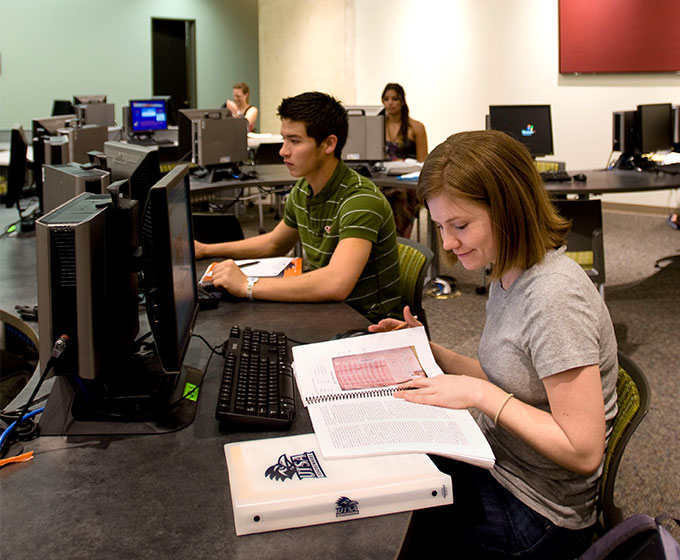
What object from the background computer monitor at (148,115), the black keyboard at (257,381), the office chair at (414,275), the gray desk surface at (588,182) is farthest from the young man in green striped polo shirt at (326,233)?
the background computer monitor at (148,115)

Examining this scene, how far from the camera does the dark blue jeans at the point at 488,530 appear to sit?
1.29m

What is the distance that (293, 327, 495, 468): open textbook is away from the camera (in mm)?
1142

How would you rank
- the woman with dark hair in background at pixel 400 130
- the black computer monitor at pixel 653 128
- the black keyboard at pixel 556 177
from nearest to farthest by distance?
the black keyboard at pixel 556 177 < the black computer monitor at pixel 653 128 < the woman with dark hair in background at pixel 400 130

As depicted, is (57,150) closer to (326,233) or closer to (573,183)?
(326,233)

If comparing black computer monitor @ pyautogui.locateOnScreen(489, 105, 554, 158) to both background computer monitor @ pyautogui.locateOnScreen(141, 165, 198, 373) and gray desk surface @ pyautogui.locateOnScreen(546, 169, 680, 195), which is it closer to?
gray desk surface @ pyautogui.locateOnScreen(546, 169, 680, 195)

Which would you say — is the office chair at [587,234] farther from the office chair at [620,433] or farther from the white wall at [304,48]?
the white wall at [304,48]

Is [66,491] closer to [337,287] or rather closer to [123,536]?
[123,536]

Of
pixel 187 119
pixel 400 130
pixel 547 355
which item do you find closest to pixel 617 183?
pixel 400 130

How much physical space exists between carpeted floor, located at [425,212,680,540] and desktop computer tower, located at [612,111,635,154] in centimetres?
87

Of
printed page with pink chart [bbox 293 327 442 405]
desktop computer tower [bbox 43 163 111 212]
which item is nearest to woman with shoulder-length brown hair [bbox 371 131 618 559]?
printed page with pink chart [bbox 293 327 442 405]

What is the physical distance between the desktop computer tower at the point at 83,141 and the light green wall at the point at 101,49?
698 centimetres

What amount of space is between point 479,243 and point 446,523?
0.53m

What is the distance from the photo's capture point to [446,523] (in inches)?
53.4

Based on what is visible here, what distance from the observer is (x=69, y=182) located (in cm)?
171
